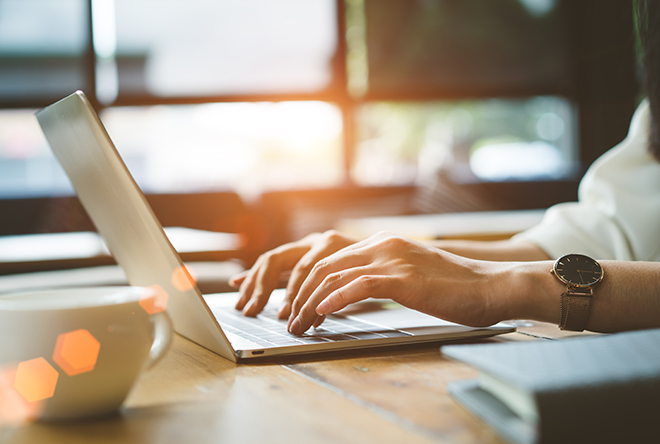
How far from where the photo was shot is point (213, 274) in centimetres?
189

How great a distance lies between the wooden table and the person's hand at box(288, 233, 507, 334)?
6cm

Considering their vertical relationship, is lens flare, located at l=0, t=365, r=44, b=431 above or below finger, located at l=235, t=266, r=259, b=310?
above

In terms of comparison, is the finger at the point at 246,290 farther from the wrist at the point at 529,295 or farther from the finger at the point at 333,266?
the wrist at the point at 529,295

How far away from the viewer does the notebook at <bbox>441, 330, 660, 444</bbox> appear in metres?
0.33

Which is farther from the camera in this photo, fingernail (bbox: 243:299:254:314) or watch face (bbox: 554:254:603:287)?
fingernail (bbox: 243:299:254:314)

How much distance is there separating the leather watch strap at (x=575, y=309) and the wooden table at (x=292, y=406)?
0.17 m

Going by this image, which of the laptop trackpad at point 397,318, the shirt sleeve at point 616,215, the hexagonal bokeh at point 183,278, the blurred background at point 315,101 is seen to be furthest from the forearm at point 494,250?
the blurred background at point 315,101

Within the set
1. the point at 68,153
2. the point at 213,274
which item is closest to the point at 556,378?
the point at 68,153

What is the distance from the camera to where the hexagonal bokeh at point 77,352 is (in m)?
Answer: 0.38

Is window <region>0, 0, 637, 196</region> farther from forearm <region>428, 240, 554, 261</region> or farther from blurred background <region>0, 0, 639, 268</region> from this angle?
forearm <region>428, 240, 554, 261</region>

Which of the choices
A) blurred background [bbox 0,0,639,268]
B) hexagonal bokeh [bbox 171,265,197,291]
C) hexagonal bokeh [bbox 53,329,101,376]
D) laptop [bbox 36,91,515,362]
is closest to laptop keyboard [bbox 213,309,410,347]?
laptop [bbox 36,91,515,362]

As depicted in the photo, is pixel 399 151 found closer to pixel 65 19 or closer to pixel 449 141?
pixel 449 141

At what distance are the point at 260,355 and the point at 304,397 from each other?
0.12 m

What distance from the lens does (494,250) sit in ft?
3.31
